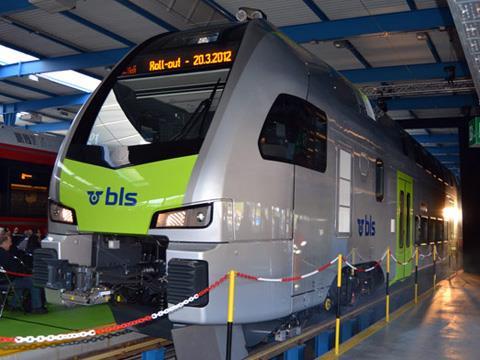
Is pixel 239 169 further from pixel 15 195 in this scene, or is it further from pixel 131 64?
pixel 15 195

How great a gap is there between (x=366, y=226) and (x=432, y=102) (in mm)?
12040

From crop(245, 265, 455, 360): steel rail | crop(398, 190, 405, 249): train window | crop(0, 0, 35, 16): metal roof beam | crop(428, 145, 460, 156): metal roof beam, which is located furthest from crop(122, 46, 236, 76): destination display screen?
crop(428, 145, 460, 156): metal roof beam

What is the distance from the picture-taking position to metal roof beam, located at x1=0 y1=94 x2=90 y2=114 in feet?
63.3

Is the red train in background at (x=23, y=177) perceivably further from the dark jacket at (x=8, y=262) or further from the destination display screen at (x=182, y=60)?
the destination display screen at (x=182, y=60)

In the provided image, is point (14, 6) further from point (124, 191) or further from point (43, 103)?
point (43, 103)

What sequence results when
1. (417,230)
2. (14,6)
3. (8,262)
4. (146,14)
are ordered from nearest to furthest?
(8,262) → (14,6) → (417,230) → (146,14)

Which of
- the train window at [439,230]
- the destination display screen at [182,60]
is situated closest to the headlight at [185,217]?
the destination display screen at [182,60]

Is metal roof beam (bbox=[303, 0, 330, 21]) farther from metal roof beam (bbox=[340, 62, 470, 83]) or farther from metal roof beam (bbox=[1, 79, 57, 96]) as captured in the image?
metal roof beam (bbox=[1, 79, 57, 96])

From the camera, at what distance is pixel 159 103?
549cm

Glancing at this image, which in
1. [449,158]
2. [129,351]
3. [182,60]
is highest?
[449,158]

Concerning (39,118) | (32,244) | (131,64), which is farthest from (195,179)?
(39,118)

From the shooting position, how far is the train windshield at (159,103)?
5085 millimetres

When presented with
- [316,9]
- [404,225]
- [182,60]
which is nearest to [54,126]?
[316,9]

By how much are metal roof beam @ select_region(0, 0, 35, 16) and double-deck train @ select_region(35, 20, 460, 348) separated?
5765 millimetres
